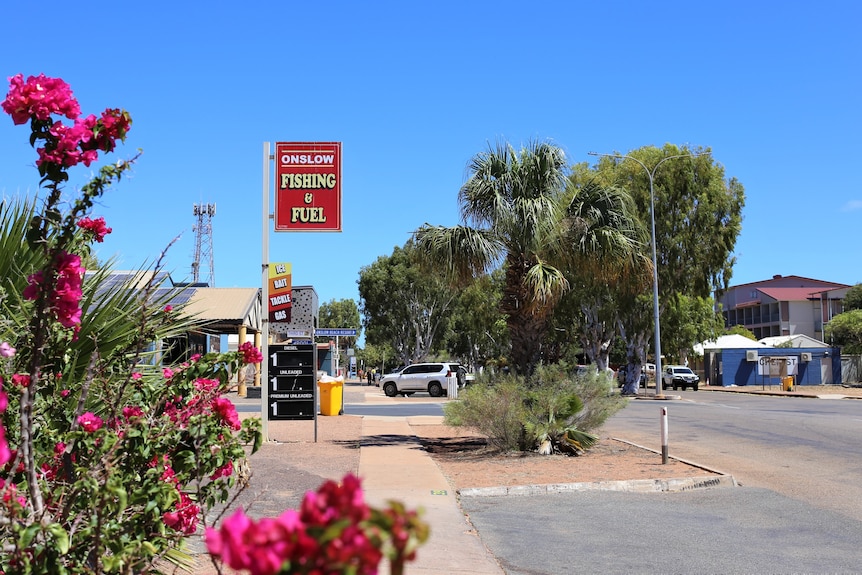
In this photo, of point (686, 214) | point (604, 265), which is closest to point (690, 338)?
point (686, 214)

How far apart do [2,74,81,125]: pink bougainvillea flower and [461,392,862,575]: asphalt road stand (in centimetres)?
480

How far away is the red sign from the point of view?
16.8m

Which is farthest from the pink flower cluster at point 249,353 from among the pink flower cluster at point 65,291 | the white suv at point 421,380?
the white suv at point 421,380

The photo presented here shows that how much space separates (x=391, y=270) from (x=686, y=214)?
27898 millimetres

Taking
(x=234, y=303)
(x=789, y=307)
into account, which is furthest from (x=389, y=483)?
(x=789, y=307)

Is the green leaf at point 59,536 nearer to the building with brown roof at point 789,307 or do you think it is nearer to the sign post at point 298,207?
the sign post at point 298,207

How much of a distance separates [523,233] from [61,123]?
12.0 metres

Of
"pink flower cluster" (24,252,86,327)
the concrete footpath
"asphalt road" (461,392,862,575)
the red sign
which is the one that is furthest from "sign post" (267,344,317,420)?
"pink flower cluster" (24,252,86,327)

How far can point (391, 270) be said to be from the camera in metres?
65.4

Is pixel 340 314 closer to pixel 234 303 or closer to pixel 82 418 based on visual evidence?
pixel 234 303

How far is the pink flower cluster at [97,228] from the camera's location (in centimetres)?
450

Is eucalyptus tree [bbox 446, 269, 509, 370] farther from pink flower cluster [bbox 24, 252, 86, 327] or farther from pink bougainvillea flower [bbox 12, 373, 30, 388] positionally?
pink flower cluster [bbox 24, 252, 86, 327]

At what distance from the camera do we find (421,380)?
4216 centimetres

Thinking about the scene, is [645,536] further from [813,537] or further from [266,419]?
[266,419]
